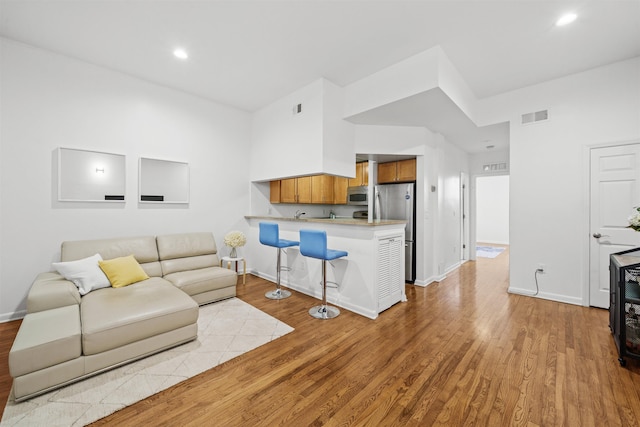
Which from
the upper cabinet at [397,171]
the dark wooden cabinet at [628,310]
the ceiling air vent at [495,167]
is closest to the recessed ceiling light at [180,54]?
the upper cabinet at [397,171]

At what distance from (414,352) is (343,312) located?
1061mm

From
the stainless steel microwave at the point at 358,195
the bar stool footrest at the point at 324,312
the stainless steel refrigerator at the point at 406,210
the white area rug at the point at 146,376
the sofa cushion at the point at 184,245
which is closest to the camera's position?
the white area rug at the point at 146,376

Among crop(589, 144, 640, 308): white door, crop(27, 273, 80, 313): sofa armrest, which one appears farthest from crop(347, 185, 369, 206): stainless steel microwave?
crop(27, 273, 80, 313): sofa armrest

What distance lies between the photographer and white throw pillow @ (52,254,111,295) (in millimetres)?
2643

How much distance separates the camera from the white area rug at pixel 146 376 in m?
1.61

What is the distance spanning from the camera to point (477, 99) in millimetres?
4234

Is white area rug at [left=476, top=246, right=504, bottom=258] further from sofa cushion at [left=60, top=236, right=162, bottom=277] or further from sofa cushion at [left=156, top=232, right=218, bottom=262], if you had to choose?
sofa cushion at [left=60, top=236, right=162, bottom=277]

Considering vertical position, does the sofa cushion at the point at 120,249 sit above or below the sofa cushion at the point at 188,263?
above

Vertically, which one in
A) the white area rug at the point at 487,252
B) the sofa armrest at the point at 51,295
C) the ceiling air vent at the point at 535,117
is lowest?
the white area rug at the point at 487,252

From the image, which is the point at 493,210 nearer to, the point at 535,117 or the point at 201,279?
the point at 535,117

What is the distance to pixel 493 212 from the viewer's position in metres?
9.24

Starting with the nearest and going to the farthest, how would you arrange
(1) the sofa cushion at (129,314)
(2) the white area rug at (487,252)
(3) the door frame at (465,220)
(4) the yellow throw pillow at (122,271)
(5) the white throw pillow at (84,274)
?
1. (1) the sofa cushion at (129,314)
2. (5) the white throw pillow at (84,274)
3. (4) the yellow throw pillow at (122,271)
4. (3) the door frame at (465,220)
5. (2) the white area rug at (487,252)

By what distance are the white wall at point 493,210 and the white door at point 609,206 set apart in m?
5.81

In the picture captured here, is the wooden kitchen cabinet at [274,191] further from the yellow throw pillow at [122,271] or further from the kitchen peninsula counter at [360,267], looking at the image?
the yellow throw pillow at [122,271]
